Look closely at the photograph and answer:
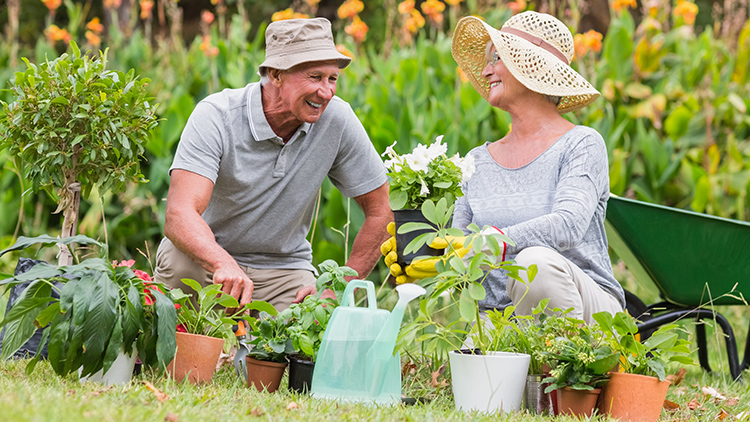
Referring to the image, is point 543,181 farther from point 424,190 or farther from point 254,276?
point 254,276

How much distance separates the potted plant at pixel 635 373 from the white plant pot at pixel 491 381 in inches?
8.4

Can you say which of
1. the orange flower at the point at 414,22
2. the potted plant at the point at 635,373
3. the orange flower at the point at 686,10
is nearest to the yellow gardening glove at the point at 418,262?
the potted plant at the point at 635,373

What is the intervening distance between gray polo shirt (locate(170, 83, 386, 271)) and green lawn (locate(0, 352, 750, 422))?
64 centimetres

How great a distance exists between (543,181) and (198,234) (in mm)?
1027

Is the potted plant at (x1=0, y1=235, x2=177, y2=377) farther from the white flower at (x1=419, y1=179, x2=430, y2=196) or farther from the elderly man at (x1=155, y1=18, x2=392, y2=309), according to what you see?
the white flower at (x1=419, y1=179, x2=430, y2=196)

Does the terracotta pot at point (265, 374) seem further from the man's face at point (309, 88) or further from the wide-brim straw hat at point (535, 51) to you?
the wide-brim straw hat at point (535, 51)

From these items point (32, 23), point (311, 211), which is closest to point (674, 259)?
point (311, 211)

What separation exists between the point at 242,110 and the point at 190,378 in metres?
0.98

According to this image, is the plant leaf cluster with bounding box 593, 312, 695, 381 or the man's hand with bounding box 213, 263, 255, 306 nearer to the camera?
the plant leaf cluster with bounding box 593, 312, 695, 381

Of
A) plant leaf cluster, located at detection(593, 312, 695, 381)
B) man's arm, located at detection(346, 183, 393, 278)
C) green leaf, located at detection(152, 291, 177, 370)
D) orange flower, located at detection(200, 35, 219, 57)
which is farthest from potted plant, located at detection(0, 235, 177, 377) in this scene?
orange flower, located at detection(200, 35, 219, 57)

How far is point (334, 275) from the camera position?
1.82 meters

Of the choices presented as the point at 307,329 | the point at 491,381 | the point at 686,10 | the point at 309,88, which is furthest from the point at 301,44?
the point at 686,10

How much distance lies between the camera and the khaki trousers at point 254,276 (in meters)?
2.40

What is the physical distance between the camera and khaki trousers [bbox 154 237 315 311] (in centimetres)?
240
